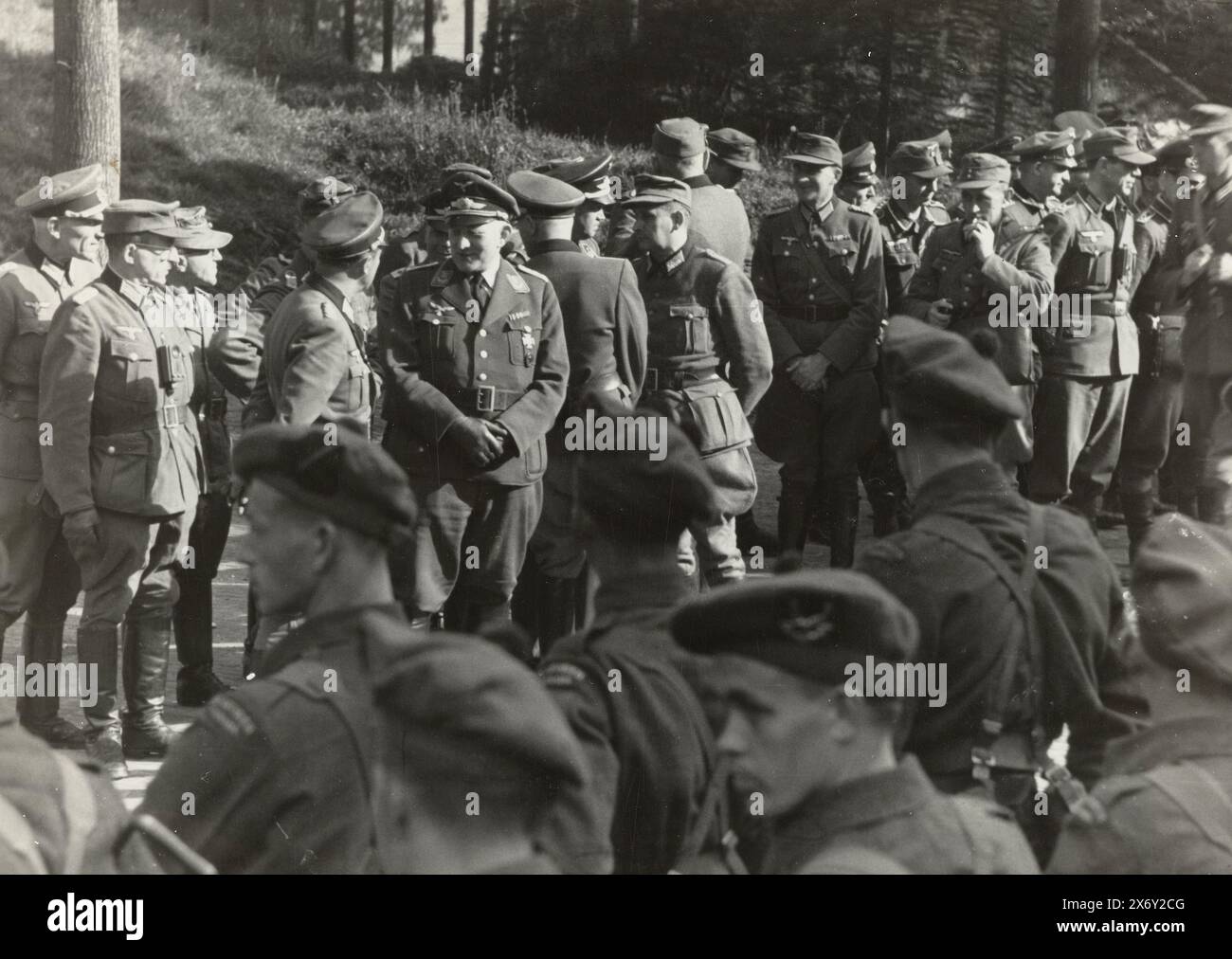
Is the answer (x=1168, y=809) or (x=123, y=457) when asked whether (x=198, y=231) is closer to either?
(x=123, y=457)

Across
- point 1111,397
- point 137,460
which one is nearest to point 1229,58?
point 1111,397

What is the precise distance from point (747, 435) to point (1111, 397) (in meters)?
1.13

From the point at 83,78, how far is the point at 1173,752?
3.25 meters

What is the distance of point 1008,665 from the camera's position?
11.9 feet

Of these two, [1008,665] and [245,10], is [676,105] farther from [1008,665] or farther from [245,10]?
[1008,665]

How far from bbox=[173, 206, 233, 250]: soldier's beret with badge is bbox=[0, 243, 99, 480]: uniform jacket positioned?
1.35ft

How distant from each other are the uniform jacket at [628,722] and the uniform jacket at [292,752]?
1.15 feet

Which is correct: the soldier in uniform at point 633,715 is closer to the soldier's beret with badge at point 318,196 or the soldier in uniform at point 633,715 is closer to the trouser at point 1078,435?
the trouser at point 1078,435

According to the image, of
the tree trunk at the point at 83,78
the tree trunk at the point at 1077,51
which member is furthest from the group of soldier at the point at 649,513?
the tree trunk at the point at 1077,51

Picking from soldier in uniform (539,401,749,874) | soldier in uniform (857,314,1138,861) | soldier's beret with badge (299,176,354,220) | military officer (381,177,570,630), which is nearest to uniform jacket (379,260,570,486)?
military officer (381,177,570,630)

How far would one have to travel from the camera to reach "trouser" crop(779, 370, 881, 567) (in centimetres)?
555

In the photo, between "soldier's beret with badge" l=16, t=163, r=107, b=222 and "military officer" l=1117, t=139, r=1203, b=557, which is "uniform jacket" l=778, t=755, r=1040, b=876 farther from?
"soldier's beret with badge" l=16, t=163, r=107, b=222

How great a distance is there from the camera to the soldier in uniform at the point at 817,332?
5.76 meters

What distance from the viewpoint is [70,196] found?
4.92 m
